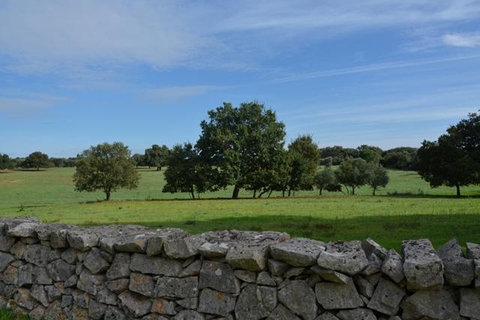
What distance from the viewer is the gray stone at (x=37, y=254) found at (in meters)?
7.24

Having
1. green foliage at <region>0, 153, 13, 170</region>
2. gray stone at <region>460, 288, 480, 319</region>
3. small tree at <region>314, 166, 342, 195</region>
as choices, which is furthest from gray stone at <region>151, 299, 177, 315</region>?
green foliage at <region>0, 153, 13, 170</region>

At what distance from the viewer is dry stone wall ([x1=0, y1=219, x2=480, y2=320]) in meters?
4.64

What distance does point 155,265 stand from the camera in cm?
598

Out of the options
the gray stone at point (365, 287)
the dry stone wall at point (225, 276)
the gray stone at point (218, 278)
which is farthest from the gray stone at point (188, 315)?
the gray stone at point (365, 287)

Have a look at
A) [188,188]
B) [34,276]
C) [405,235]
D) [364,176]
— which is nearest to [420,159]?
[364,176]

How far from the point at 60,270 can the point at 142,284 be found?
5.68ft

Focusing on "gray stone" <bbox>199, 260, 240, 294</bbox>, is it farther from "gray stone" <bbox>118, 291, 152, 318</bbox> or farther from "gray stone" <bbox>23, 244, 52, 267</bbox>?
"gray stone" <bbox>23, 244, 52, 267</bbox>

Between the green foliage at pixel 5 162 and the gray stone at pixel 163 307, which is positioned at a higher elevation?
the green foliage at pixel 5 162

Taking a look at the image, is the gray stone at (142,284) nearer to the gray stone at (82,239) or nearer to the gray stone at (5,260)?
the gray stone at (82,239)

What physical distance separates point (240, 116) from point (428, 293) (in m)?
55.4

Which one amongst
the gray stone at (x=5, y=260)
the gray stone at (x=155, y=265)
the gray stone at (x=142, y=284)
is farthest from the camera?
the gray stone at (x=5, y=260)

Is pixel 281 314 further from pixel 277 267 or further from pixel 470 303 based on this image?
pixel 470 303

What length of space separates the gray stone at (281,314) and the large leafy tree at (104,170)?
5007 cm

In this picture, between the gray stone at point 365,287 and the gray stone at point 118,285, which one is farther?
the gray stone at point 118,285
